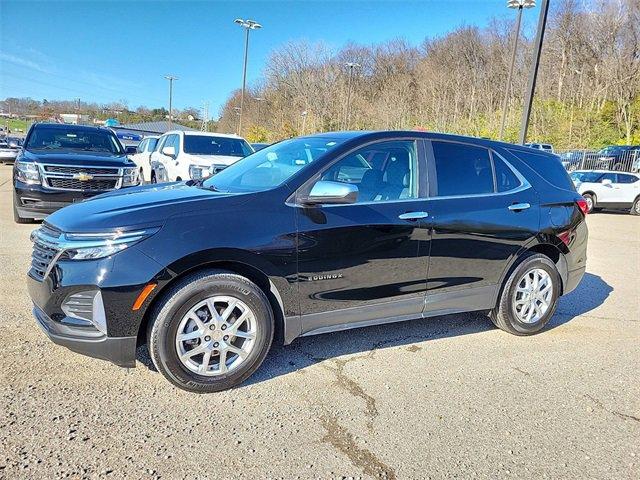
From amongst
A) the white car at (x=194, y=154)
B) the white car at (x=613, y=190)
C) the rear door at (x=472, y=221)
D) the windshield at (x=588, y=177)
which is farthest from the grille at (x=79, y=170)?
the windshield at (x=588, y=177)

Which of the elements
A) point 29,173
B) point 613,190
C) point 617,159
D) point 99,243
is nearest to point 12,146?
point 29,173

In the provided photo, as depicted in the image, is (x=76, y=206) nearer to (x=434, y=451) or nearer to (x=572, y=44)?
(x=434, y=451)

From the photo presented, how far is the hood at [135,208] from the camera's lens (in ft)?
9.32

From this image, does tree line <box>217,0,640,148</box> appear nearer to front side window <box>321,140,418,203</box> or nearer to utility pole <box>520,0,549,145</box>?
utility pole <box>520,0,549,145</box>

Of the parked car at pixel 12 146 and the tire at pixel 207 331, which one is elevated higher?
the parked car at pixel 12 146

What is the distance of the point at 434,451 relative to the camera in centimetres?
260

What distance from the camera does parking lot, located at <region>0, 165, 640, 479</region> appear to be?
2.43 m

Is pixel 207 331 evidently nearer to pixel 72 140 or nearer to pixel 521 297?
pixel 521 297

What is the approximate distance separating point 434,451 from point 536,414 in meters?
0.88

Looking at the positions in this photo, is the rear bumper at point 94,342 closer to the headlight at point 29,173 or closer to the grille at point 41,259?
the grille at point 41,259

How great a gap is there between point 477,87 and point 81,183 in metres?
43.6

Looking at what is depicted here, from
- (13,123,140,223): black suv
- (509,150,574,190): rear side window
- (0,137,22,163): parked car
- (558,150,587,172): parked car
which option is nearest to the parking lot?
(509,150,574,190): rear side window

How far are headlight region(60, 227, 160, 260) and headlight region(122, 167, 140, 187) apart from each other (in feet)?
18.1

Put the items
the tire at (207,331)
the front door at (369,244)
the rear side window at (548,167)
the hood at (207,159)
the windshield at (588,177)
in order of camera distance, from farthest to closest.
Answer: the windshield at (588,177) → the hood at (207,159) → the rear side window at (548,167) → the front door at (369,244) → the tire at (207,331)
